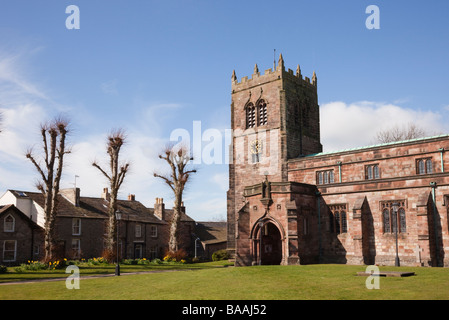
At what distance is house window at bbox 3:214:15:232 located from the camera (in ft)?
146

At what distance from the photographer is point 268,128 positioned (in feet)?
156

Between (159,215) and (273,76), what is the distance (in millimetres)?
26825

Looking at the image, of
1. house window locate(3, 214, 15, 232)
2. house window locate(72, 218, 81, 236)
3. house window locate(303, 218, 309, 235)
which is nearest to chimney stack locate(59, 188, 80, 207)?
house window locate(72, 218, 81, 236)

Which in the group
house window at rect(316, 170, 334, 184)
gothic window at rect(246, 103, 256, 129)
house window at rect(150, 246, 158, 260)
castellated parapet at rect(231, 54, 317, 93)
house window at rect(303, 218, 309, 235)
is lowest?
house window at rect(150, 246, 158, 260)

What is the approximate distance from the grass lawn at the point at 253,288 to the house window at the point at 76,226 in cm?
2998

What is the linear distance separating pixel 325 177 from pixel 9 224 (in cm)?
3218

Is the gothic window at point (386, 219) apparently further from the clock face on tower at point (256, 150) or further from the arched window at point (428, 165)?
the clock face on tower at point (256, 150)

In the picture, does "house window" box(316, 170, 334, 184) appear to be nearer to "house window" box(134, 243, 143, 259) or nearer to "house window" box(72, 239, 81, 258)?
"house window" box(134, 243, 143, 259)

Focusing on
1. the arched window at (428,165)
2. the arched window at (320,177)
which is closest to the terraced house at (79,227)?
the arched window at (320,177)

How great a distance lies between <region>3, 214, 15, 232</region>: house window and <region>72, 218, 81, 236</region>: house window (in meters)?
7.46

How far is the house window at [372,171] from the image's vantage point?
38.7 metres
